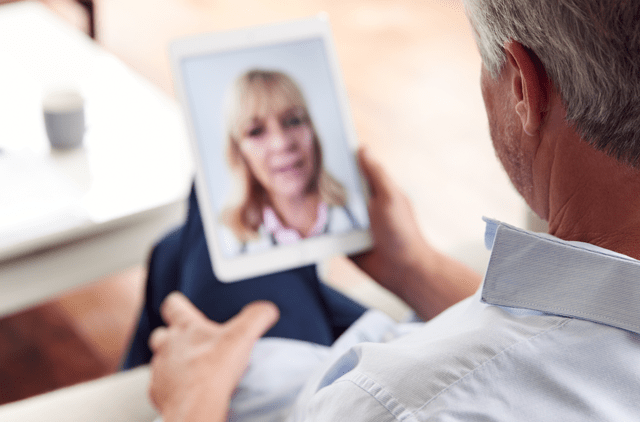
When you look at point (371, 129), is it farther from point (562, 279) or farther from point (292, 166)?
point (562, 279)

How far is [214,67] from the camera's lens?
89 cm

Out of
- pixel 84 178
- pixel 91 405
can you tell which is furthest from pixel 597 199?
pixel 84 178

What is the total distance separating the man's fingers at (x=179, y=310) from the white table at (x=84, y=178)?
0.43 ft

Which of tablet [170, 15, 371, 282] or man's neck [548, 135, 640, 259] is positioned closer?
man's neck [548, 135, 640, 259]

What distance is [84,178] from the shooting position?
104cm

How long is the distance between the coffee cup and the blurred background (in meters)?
0.57

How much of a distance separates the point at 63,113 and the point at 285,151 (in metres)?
0.43

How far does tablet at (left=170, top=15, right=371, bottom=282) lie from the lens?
0.88m

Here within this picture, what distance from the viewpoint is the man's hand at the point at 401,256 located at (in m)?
0.84

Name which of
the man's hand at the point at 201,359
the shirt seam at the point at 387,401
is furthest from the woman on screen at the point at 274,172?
the shirt seam at the point at 387,401

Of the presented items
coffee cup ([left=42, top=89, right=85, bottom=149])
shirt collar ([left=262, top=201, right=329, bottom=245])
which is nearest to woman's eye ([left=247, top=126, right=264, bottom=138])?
shirt collar ([left=262, top=201, right=329, bottom=245])

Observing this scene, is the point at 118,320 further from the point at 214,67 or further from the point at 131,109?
the point at 214,67

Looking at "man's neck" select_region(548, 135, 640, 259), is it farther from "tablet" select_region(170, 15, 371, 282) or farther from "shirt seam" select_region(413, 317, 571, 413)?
"tablet" select_region(170, 15, 371, 282)

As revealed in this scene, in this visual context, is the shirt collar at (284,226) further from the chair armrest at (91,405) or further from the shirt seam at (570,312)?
the shirt seam at (570,312)
